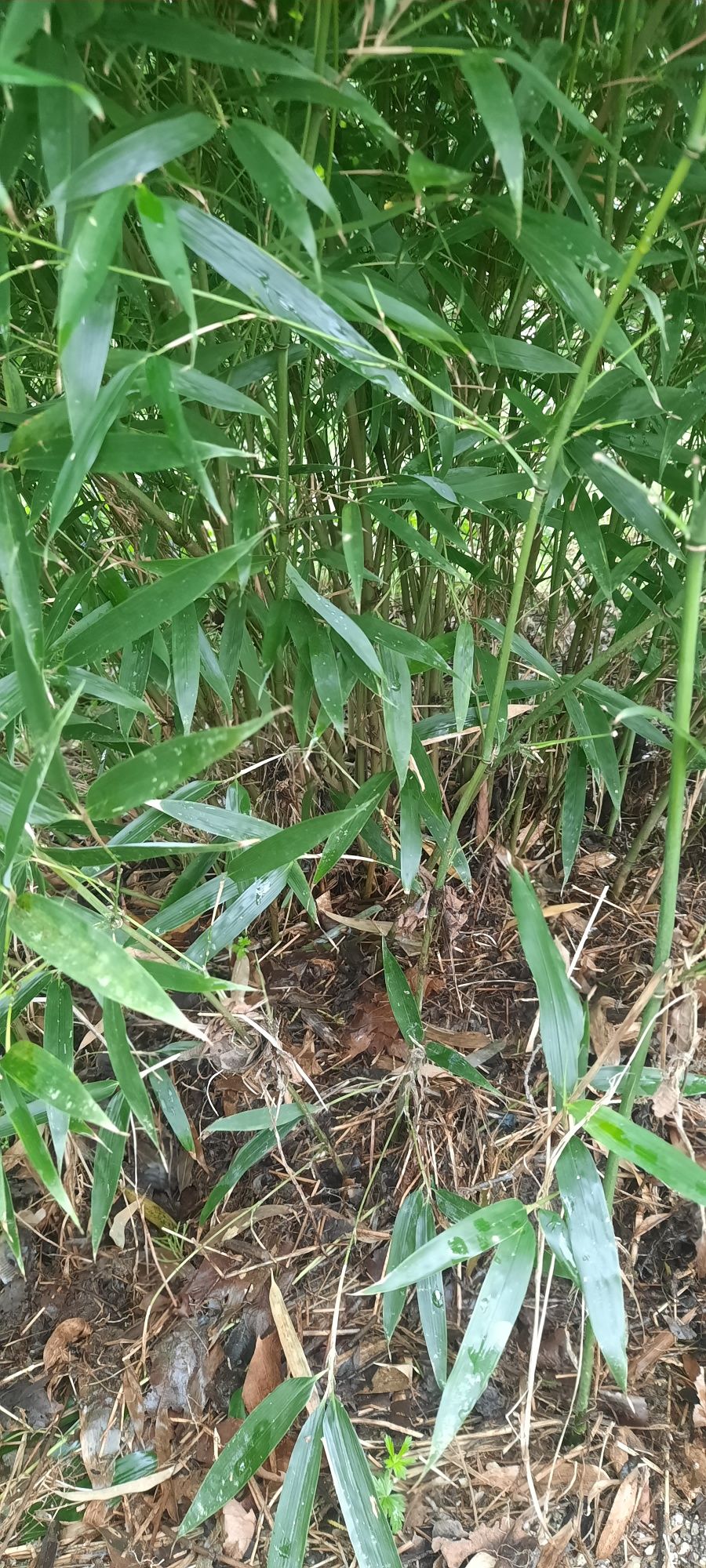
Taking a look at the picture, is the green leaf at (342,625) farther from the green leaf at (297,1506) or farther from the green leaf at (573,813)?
the green leaf at (297,1506)

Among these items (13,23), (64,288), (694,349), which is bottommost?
(694,349)

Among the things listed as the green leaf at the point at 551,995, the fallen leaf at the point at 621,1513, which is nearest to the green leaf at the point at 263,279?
the green leaf at the point at 551,995

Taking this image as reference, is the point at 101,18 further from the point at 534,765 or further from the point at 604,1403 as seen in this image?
the point at 604,1403

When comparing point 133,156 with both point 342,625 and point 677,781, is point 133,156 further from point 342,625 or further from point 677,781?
point 677,781

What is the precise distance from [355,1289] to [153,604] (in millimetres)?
692

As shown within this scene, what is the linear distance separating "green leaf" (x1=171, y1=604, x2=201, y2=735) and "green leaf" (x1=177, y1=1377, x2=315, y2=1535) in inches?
22.3

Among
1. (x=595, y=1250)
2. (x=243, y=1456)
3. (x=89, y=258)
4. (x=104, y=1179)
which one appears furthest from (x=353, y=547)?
(x=243, y=1456)

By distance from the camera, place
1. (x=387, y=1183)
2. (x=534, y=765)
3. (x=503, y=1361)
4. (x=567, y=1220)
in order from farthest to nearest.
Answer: (x=534, y=765) → (x=387, y=1183) → (x=503, y=1361) → (x=567, y=1220)

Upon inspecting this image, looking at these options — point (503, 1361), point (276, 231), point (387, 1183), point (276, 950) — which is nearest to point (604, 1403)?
point (503, 1361)

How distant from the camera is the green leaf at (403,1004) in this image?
2.64 feet

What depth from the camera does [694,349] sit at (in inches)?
30.4

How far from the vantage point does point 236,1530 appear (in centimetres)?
69

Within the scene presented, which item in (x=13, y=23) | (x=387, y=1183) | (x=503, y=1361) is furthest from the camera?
(x=387, y=1183)

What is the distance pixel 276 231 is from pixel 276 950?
75 centimetres
